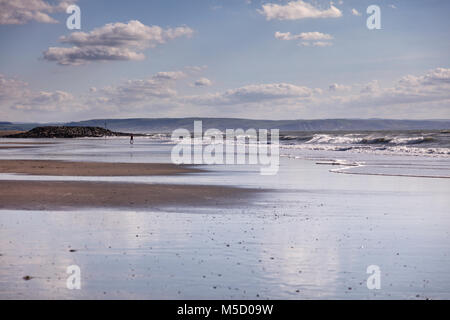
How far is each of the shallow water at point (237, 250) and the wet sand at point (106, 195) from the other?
3.87 ft

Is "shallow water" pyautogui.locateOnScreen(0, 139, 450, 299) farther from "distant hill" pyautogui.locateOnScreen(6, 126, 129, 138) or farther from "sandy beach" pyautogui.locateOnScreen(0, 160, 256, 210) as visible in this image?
"distant hill" pyautogui.locateOnScreen(6, 126, 129, 138)

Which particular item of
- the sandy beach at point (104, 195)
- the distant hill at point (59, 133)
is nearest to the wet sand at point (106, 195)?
the sandy beach at point (104, 195)

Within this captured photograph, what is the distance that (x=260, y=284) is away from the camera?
779 centimetres

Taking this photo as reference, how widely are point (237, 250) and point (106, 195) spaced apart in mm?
9487

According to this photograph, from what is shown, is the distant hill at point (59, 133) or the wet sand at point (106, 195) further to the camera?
the distant hill at point (59, 133)

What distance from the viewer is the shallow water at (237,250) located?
762cm

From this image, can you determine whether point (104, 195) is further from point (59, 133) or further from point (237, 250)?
point (59, 133)

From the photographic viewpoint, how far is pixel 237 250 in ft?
32.6

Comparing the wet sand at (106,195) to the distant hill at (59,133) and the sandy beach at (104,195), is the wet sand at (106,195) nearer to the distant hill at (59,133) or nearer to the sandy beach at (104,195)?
the sandy beach at (104,195)

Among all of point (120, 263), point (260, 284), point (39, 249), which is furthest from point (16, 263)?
point (260, 284)

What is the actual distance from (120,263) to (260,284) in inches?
99.9

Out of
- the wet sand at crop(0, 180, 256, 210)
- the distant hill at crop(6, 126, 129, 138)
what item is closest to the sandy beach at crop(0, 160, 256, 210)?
the wet sand at crop(0, 180, 256, 210)
